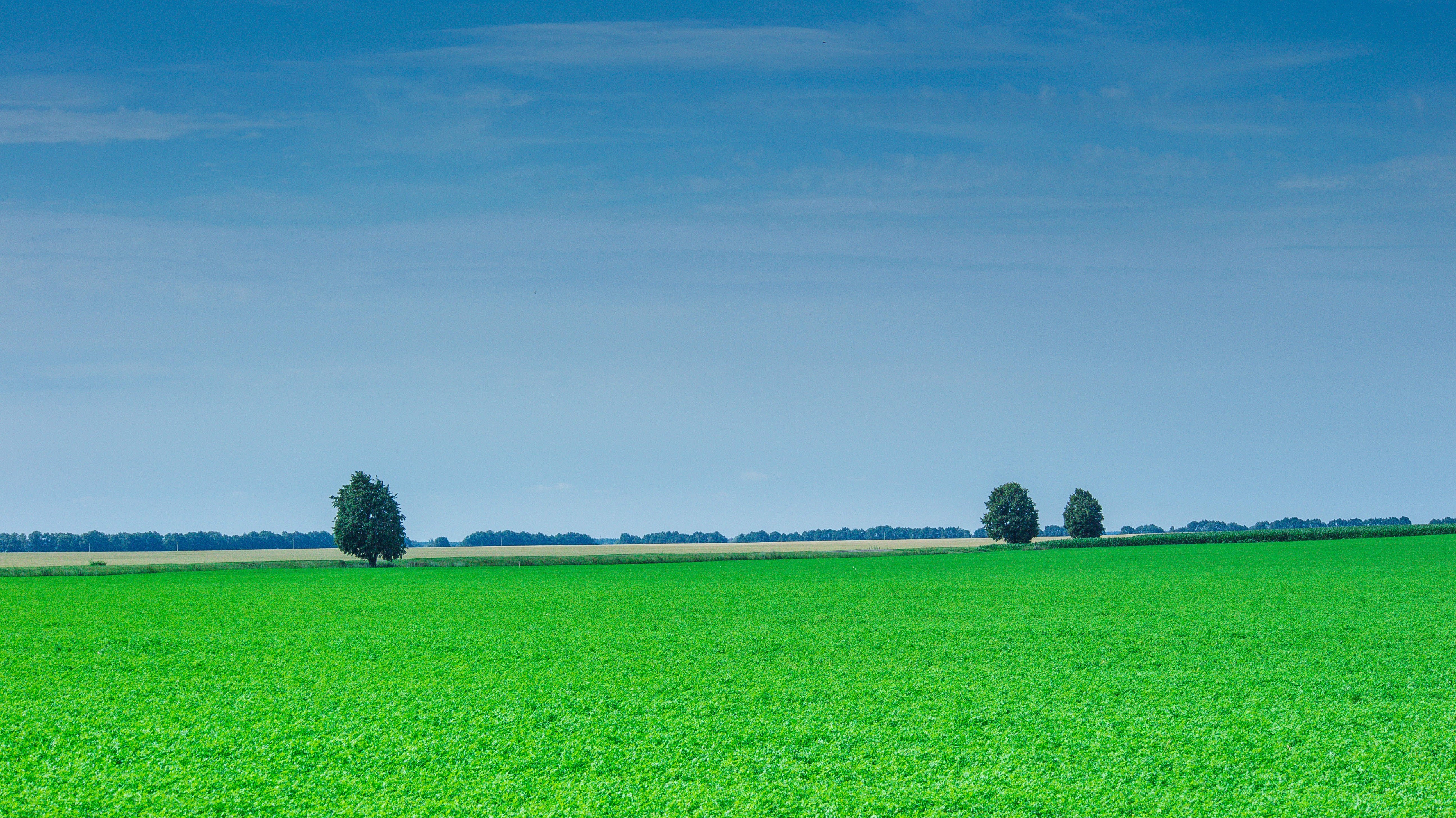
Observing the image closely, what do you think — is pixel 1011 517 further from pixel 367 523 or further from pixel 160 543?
pixel 160 543

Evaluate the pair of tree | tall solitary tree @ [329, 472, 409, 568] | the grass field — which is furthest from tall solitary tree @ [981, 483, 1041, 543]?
the grass field

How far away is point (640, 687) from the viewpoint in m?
16.0

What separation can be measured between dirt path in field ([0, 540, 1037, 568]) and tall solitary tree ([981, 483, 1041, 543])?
2.74 meters

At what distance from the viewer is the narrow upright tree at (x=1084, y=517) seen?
11938cm

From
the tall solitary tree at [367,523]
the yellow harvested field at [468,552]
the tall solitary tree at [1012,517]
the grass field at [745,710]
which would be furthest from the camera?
the tall solitary tree at [1012,517]

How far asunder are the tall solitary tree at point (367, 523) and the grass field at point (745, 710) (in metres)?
45.8

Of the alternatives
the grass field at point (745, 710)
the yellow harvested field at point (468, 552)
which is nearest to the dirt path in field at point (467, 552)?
the yellow harvested field at point (468, 552)

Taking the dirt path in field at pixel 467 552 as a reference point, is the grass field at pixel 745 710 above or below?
below

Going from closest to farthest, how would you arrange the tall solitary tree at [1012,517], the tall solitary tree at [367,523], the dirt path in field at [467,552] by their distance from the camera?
the tall solitary tree at [367,523]
the dirt path in field at [467,552]
the tall solitary tree at [1012,517]

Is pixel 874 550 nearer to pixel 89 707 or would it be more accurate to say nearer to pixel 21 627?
pixel 21 627

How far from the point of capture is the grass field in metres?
10.3

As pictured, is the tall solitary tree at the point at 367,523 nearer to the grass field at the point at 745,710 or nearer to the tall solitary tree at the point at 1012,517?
the grass field at the point at 745,710

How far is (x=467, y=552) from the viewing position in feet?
445

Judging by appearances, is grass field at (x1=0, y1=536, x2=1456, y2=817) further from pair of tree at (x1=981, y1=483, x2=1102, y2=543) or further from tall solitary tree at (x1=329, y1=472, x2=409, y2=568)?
pair of tree at (x1=981, y1=483, x2=1102, y2=543)
